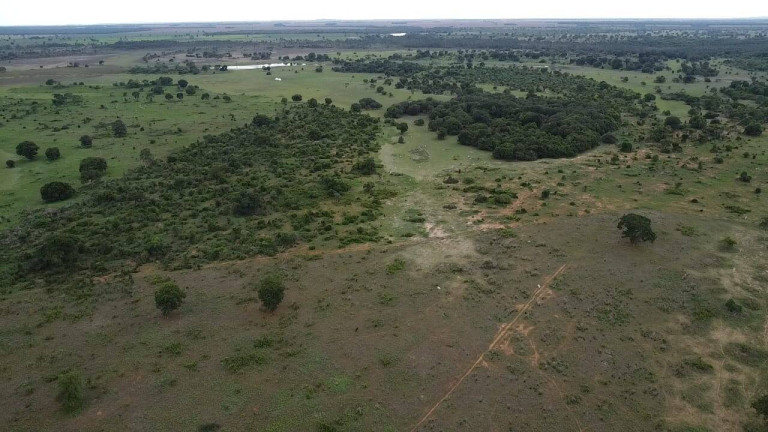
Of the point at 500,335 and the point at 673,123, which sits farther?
the point at 673,123

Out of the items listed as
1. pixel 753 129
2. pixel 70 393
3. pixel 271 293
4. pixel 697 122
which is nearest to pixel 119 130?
pixel 271 293

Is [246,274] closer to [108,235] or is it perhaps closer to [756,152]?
[108,235]

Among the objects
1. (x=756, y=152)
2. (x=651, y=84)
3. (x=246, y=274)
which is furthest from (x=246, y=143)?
(x=651, y=84)

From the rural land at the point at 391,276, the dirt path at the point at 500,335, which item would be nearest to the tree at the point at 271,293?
the rural land at the point at 391,276

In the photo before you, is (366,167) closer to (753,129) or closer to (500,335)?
(500,335)

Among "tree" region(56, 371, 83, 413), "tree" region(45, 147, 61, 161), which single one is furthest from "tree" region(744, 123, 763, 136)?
"tree" region(45, 147, 61, 161)
